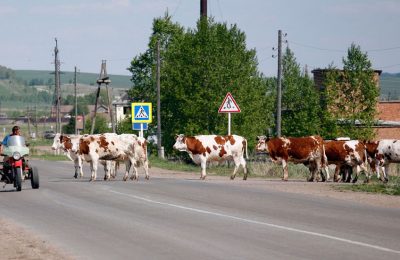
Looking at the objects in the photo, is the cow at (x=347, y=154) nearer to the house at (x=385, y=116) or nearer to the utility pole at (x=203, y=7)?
the utility pole at (x=203, y=7)

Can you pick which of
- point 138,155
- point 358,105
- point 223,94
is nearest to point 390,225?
point 138,155

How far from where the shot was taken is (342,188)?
29.3 m

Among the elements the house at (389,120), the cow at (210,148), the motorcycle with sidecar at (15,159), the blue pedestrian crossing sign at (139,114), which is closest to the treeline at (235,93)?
the house at (389,120)

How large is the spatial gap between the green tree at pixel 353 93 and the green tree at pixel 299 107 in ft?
9.70

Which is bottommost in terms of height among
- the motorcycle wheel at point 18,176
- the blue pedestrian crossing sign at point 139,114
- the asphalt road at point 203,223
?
the asphalt road at point 203,223

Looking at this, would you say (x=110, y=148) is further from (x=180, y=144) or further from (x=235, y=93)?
(x=235, y=93)

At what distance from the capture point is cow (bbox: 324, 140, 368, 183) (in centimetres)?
3422

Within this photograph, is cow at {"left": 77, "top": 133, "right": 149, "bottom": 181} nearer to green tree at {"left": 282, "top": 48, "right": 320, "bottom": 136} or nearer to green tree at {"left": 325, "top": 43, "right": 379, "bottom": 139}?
green tree at {"left": 325, "top": 43, "right": 379, "bottom": 139}

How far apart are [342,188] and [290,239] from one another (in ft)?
48.0

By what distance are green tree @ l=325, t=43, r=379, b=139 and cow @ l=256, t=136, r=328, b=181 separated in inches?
1606

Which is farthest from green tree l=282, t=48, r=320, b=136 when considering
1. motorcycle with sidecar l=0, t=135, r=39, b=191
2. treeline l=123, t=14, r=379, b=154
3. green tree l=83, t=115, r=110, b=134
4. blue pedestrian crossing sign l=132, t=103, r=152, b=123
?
motorcycle with sidecar l=0, t=135, r=39, b=191

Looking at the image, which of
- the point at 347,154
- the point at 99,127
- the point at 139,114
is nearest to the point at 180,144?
the point at 347,154

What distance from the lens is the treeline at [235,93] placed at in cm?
6962

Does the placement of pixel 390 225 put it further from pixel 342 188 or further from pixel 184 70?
pixel 184 70
